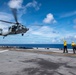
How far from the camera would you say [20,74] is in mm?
10398

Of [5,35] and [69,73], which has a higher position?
[5,35]

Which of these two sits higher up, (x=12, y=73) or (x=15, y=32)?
(x=15, y=32)

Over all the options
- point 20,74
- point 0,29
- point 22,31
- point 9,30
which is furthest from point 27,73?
point 0,29

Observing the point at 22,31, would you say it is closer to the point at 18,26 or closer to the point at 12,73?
the point at 18,26

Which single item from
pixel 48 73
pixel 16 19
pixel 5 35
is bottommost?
pixel 48 73

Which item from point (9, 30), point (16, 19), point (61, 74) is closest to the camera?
point (61, 74)

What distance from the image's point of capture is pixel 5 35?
4303 centimetres

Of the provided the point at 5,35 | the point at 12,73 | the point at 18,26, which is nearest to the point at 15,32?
the point at 18,26

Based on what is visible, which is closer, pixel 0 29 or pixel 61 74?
pixel 61 74

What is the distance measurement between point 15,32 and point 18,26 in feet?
6.13

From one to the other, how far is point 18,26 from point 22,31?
4.83 ft

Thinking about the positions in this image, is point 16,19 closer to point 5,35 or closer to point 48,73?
point 5,35

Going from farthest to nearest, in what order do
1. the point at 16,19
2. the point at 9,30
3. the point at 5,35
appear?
the point at 5,35 → the point at 9,30 → the point at 16,19

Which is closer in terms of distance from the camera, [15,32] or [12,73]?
[12,73]
